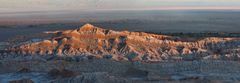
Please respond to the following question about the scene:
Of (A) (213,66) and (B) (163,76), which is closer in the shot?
(B) (163,76)

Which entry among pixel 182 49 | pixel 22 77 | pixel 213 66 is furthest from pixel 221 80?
pixel 182 49

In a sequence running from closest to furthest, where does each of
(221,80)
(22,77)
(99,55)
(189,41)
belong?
(221,80) → (22,77) → (99,55) → (189,41)

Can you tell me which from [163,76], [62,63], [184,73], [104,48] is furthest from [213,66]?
[104,48]

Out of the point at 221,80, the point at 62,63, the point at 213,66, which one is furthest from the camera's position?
the point at 62,63

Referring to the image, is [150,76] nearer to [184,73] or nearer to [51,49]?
[184,73]

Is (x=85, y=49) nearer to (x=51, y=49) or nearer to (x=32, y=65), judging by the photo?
(x=51, y=49)

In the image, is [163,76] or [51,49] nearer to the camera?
[163,76]
